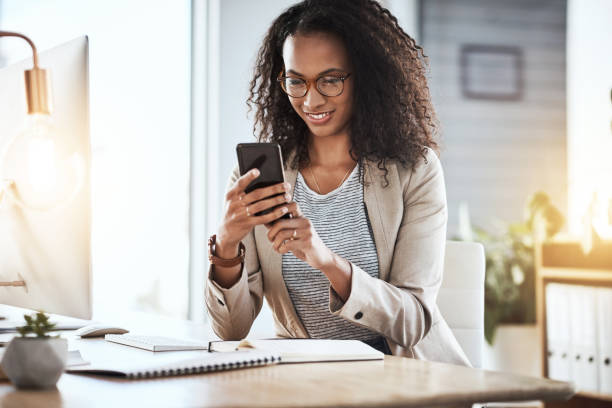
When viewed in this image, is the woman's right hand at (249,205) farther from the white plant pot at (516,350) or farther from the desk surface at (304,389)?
the white plant pot at (516,350)

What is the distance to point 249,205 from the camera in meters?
1.37

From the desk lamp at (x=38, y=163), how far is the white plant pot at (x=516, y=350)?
8.55ft

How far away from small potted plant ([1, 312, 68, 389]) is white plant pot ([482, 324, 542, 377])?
2.83 metres

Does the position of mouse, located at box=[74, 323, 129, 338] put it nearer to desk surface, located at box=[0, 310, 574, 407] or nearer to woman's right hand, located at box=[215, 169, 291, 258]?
woman's right hand, located at box=[215, 169, 291, 258]

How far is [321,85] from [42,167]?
2.52 ft

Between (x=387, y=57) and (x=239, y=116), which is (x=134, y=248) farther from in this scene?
(x=387, y=57)

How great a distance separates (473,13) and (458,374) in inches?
136

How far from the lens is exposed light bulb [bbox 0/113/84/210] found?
3.66ft

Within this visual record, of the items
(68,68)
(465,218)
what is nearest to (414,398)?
(68,68)

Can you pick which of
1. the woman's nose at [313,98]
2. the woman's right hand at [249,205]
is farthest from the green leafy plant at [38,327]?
the woman's nose at [313,98]

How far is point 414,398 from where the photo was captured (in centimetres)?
84

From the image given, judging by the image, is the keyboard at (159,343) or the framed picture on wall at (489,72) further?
the framed picture on wall at (489,72)

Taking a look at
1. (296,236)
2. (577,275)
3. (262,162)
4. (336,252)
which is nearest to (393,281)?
(336,252)

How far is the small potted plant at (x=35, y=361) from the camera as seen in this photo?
0.90 metres
